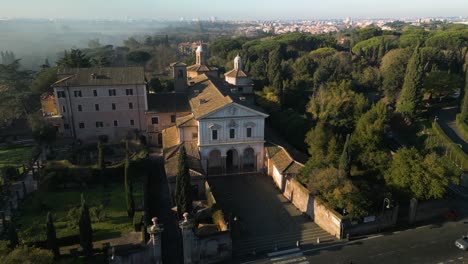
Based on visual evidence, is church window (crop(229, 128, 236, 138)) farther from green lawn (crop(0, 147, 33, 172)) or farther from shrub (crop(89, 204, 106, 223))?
green lawn (crop(0, 147, 33, 172))

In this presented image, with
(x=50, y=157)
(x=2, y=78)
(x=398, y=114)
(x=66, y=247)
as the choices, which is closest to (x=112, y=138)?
(x=50, y=157)

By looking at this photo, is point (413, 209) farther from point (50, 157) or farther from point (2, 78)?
point (2, 78)

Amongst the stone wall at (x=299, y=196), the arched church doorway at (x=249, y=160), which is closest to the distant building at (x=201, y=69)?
the arched church doorway at (x=249, y=160)

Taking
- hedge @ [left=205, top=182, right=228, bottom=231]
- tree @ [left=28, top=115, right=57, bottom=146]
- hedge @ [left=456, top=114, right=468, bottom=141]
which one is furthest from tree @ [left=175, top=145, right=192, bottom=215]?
hedge @ [left=456, top=114, right=468, bottom=141]

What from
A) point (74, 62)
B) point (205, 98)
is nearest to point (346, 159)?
point (205, 98)

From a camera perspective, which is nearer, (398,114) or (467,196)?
(467,196)
